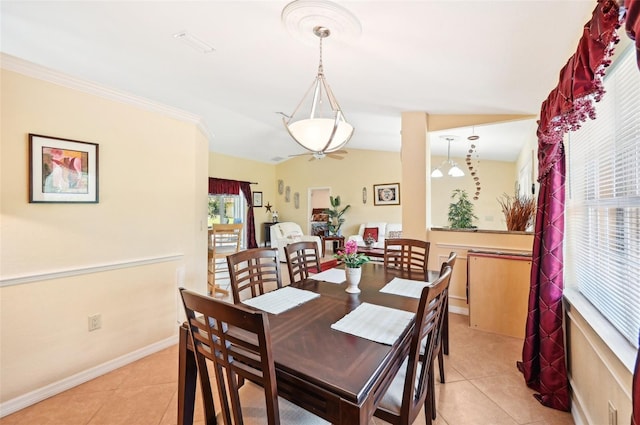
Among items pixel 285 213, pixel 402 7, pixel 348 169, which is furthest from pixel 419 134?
pixel 285 213

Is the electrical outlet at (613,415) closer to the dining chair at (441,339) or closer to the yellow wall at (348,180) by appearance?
the dining chair at (441,339)

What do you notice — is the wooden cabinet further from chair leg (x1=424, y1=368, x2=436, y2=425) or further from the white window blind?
chair leg (x1=424, y1=368, x2=436, y2=425)

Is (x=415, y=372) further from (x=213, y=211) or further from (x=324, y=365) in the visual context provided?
(x=213, y=211)

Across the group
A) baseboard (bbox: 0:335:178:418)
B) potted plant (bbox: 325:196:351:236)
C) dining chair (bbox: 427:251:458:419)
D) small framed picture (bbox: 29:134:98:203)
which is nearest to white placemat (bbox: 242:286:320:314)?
dining chair (bbox: 427:251:458:419)

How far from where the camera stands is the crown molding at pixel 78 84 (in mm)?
1765

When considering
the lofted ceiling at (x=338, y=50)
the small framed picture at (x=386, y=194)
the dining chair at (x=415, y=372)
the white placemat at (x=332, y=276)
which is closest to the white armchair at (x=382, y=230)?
the small framed picture at (x=386, y=194)

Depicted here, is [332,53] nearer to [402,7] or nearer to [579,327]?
[402,7]

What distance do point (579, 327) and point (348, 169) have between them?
6351mm

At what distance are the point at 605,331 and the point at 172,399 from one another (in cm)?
252

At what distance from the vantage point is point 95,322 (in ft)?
7.06

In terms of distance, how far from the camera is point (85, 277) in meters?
2.10

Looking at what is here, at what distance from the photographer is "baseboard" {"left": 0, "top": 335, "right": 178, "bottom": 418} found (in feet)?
5.79

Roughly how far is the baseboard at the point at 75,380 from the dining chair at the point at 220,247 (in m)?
1.38

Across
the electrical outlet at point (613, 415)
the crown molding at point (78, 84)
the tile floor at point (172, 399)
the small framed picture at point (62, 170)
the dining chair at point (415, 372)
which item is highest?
the crown molding at point (78, 84)
